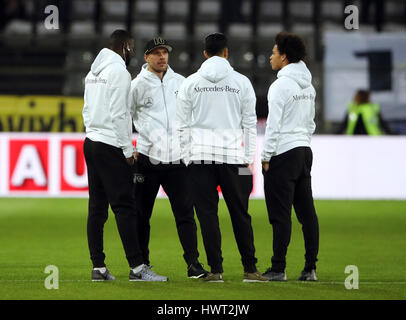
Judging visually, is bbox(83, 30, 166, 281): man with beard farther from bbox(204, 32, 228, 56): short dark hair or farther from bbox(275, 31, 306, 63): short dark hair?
bbox(275, 31, 306, 63): short dark hair

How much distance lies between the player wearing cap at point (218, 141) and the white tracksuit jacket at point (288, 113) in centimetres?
15

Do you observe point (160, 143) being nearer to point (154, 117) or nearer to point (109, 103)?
point (154, 117)

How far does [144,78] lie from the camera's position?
7465mm

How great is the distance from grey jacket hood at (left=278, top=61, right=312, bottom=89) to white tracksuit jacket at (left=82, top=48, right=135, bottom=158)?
1216 mm

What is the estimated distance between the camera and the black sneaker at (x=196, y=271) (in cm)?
745

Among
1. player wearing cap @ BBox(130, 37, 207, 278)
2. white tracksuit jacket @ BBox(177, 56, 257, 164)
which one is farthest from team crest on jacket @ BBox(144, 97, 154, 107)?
white tracksuit jacket @ BBox(177, 56, 257, 164)

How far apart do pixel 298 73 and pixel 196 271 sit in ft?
5.71

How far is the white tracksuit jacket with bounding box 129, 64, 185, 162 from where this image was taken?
7.44 m

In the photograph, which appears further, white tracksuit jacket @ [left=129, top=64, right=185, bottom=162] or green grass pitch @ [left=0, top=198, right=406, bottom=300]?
white tracksuit jacket @ [left=129, top=64, right=185, bottom=162]

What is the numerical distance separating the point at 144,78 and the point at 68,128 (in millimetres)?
9936

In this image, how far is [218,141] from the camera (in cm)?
721

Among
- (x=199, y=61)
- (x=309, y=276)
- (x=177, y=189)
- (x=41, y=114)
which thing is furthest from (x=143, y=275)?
(x=199, y=61)

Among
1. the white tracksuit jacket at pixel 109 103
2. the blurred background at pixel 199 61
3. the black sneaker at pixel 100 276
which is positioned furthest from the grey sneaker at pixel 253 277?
the blurred background at pixel 199 61

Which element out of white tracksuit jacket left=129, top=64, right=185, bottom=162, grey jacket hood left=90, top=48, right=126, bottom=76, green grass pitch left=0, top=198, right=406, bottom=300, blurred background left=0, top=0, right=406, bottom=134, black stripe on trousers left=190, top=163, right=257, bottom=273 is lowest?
green grass pitch left=0, top=198, right=406, bottom=300
